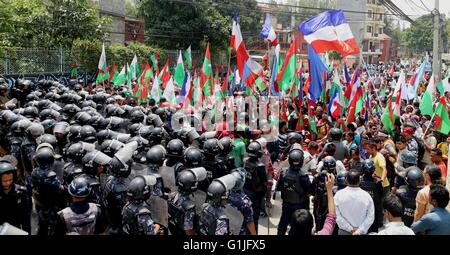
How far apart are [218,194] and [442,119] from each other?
6768mm

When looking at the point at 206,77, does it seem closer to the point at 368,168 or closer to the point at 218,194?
the point at 368,168

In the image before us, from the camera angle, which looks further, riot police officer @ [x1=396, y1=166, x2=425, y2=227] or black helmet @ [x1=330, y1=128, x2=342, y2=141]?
black helmet @ [x1=330, y1=128, x2=342, y2=141]

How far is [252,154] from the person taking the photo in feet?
20.7

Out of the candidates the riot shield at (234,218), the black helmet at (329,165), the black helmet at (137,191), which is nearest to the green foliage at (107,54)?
the black helmet at (329,165)

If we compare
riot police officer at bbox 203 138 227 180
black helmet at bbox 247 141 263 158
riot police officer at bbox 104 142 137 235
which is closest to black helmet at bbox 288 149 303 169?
black helmet at bbox 247 141 263 158

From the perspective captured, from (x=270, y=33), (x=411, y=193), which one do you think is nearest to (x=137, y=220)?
(x=411, y=193)

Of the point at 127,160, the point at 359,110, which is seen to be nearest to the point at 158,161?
the point at 127,160

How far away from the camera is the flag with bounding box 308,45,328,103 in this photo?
10.2 m

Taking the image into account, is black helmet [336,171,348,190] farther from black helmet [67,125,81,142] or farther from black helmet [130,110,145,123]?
black helmet [130,110,145,123]

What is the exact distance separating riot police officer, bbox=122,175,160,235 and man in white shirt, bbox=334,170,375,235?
1.94 meters

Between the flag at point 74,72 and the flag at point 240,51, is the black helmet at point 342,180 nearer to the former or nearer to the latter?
the flag at point 240,51

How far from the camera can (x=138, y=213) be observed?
13.7ft

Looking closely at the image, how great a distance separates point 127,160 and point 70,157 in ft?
3.65

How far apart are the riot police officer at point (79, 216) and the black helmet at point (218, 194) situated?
113 centimetres
